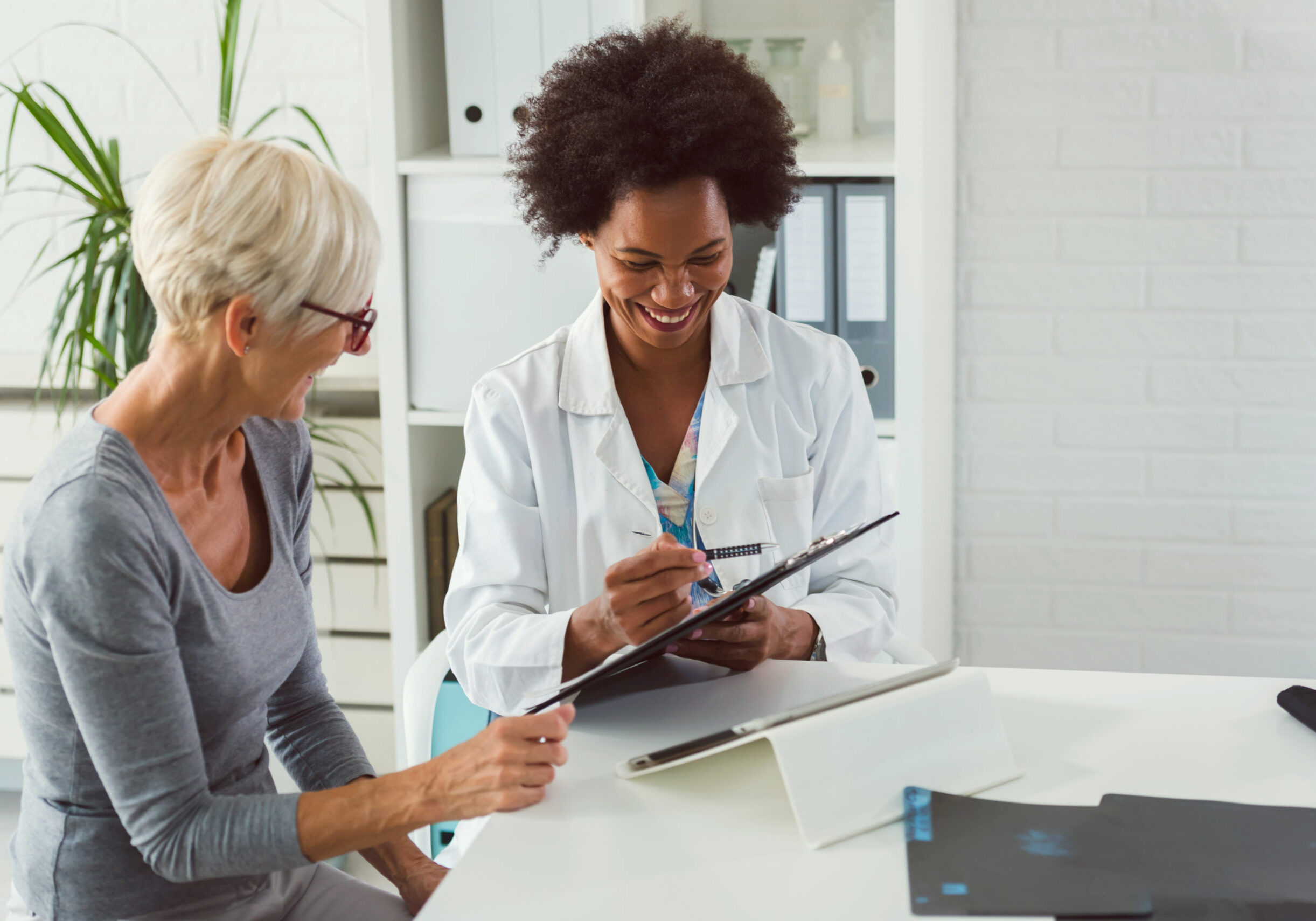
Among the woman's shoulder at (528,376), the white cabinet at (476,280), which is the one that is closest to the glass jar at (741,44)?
the white cabinet at (476,280)

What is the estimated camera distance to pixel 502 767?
101cm

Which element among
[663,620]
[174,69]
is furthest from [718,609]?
[174,69]

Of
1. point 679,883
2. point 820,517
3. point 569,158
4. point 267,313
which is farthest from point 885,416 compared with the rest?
point 679,883

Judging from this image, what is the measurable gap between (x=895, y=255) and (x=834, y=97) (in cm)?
38

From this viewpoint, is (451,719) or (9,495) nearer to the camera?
(451,719)

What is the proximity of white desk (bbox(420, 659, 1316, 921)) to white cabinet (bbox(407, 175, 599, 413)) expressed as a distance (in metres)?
0.93

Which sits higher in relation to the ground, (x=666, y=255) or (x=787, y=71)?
(x=787, y=71)

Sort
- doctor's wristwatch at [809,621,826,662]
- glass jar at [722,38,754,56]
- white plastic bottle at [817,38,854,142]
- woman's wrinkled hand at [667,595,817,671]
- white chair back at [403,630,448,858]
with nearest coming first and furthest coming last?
woman's wrinkled hand at [667,595,817,671] < doctor's wristwatch at [809,621,826,662] < white chair back at [403,630,448,858] < white plastic bottle at [817,38,854,142] < glass jar at [722,38,754,56]

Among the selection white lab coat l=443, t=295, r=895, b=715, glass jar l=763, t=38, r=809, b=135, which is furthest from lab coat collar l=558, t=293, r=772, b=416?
glass jar l=763, t=38, r=809, b=135

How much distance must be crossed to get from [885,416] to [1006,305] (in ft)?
1.51

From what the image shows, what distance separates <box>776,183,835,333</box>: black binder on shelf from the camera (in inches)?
79.1

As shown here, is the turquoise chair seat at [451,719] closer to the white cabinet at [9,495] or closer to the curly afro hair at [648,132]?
the curly afro hair at [648,132]

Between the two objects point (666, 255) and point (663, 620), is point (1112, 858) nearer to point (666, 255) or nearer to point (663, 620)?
point (663, 620)

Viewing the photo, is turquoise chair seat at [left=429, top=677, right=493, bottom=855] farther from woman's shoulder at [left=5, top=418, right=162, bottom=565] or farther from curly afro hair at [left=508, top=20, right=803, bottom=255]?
woman's shoulder at [left=5, top=418, right=162, bottom=565]
